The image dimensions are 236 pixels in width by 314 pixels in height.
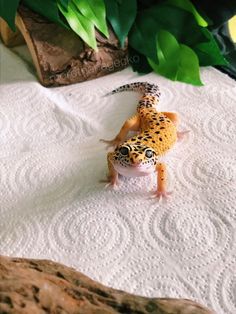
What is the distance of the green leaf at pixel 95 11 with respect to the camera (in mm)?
960

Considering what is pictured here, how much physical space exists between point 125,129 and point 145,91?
128 mm

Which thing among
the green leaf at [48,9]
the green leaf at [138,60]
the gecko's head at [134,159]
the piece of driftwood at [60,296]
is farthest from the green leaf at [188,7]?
the piece of driftwood at [60,296]

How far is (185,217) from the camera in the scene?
0.70 m

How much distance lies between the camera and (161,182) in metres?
0.74

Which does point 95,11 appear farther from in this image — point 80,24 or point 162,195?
point 162,195

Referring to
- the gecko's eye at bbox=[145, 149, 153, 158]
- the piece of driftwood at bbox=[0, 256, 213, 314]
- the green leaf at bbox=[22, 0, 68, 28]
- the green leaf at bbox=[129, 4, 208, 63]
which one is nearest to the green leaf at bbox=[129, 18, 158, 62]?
the green leaf at bbox=[129, 4, 208, 63]

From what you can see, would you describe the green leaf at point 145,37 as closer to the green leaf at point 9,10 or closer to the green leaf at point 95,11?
the green leaf at point 95,11

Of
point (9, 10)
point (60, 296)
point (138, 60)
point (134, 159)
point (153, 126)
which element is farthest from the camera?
point (138, 60)

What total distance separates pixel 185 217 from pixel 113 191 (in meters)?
0.11

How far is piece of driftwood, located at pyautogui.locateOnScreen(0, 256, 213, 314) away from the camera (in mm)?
410

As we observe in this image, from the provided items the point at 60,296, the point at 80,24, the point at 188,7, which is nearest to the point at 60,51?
the point at 80,24

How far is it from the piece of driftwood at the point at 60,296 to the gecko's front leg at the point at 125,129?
0.39m

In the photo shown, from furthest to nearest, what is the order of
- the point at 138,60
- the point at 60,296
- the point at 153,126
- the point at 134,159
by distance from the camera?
1. the point at 138,60
2. the point at 153,126
3. the point at 134,159
4. the point at 60,296

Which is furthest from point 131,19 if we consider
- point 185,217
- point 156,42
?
point 185,217
